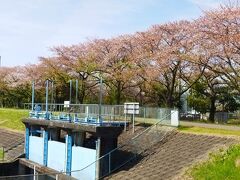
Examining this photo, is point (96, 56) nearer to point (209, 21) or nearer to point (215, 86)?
point (215, 86)

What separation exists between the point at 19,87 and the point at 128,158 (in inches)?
2055

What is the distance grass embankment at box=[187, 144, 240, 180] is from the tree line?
1045cm

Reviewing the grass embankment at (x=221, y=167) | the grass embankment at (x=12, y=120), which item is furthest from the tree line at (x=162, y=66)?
the grass embankment at (x=221, y=167)

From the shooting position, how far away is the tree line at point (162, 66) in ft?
97.2

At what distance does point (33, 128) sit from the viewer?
30.5m

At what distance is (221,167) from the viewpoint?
56.8 feet

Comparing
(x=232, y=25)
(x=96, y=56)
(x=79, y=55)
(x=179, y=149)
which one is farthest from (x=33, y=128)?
(x=79, y=55)

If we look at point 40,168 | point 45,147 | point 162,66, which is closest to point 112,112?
point 45,147

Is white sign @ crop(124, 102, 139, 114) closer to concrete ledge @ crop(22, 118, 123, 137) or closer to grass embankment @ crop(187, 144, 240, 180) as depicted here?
concrete ledge @ crop(22, 118, 123, 137)

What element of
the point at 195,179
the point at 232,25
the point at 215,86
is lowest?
the point at 195,179

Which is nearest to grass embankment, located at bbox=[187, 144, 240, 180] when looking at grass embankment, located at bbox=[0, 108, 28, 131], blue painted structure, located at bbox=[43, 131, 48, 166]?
blue painted structure, located at bbox=[43, 131, 48, 166]

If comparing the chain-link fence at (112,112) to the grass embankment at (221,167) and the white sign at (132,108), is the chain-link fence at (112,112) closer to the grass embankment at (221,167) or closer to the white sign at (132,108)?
the white sign at (132,108)

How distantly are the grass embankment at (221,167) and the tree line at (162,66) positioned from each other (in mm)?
10452

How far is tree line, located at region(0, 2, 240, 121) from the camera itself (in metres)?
29.6
